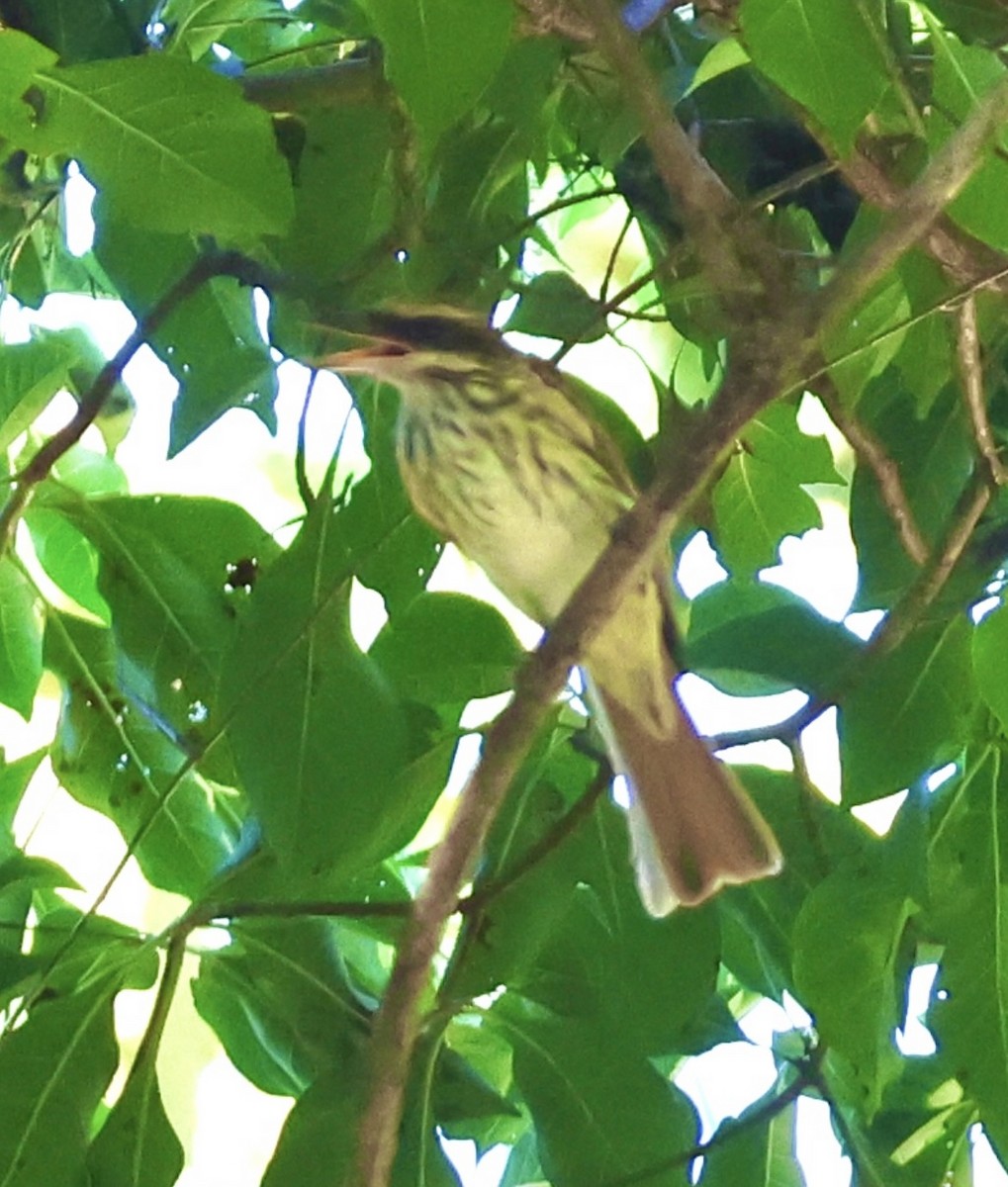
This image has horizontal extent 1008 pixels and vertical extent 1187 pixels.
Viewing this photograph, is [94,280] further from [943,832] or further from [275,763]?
[943,832]

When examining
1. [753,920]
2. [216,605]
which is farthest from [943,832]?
[216,605]

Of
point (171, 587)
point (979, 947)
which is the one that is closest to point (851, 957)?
point (979, 947)

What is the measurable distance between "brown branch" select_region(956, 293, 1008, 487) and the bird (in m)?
0.29

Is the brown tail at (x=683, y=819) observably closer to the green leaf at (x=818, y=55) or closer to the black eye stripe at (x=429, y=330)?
the black eye stripe at (x=429, y=330)

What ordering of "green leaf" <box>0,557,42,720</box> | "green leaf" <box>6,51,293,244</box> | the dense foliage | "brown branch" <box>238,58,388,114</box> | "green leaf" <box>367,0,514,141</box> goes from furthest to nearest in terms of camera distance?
"green leaf" <box>0,557,42,720</box> < "brown branch" <box>238,58,388,114</box> < the dense foliage < "green leaf" <box>6,51,293,244</box> < "green leaf" <box>367,0,514,141</box>

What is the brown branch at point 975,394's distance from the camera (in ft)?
2.80

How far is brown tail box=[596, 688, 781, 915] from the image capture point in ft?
3.25

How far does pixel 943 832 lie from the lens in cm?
100

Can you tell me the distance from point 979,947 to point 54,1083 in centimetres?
46

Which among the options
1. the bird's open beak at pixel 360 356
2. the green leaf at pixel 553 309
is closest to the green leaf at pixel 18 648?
the bird's open beak at pixel 360 356

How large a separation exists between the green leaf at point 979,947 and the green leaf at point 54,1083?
41 centimetres

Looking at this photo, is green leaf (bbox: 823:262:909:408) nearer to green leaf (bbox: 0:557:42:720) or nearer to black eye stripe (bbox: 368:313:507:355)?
black eye stripe (bbox: 368:313:507:355)

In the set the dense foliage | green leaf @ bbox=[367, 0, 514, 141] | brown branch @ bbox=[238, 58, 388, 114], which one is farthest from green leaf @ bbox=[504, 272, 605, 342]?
green leaf @ bbox=[367, 0, 514, 141]

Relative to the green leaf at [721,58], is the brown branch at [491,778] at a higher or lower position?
lower
